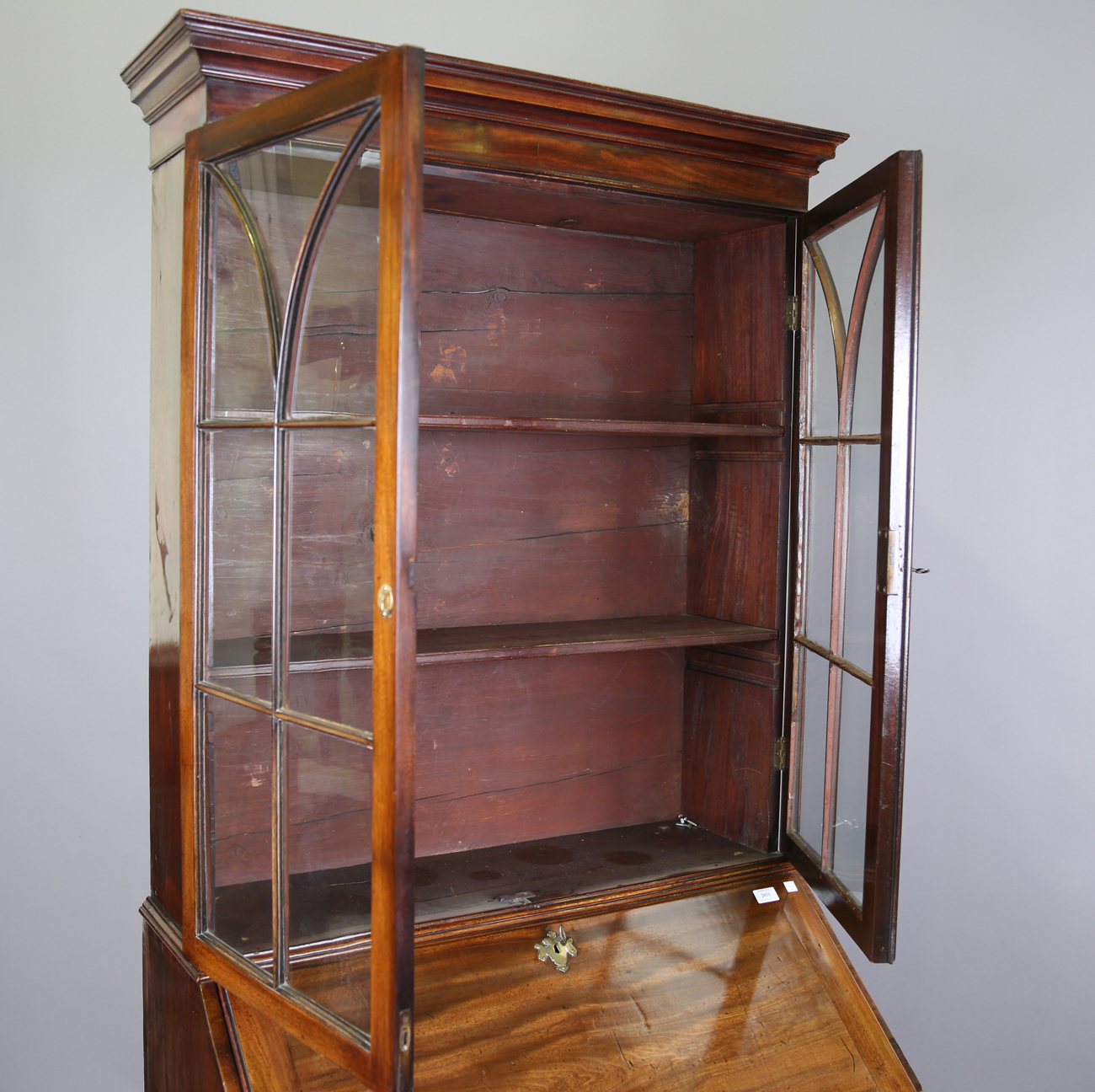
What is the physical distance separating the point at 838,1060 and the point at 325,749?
4.07ft

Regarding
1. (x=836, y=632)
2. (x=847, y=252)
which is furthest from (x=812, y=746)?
(x=847, y=252)

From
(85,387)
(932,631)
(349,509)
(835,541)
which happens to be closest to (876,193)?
(835,541)

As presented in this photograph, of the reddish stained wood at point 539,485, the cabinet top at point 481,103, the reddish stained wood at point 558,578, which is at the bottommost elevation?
the reddish stained wood at point 558,578

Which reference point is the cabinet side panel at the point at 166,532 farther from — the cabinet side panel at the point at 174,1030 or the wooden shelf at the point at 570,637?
the wooden shelf at the point at 570,637

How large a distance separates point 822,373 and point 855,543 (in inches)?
15.7

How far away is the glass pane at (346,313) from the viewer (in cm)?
147

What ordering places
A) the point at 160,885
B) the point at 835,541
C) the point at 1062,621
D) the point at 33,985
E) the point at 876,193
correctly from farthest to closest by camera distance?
the point at 1062,621
the point at 33,985
the point at 835,541
the point at 160,885
the point at 876,193

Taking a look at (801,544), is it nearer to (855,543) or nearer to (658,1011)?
(855,543)

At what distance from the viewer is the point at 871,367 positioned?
200 cm

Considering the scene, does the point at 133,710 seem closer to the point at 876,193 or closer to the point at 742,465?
the point at 742,465

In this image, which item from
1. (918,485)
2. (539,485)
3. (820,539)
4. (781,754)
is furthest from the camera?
(918,485)

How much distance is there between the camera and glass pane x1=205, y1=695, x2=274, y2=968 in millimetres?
1701

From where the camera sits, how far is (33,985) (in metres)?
2.58

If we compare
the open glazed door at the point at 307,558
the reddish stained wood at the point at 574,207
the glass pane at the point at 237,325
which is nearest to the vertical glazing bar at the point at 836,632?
the reddish stained wood at the point at 574,207
